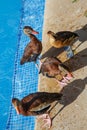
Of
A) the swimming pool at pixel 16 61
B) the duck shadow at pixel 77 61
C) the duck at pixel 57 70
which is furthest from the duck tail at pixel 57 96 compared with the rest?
the swimming pool at pixel 16 61

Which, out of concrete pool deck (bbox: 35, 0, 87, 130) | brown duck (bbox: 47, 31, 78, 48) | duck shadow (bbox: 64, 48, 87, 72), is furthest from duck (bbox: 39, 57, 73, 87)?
brown duck (bbox: 47, 31, 78, 48)

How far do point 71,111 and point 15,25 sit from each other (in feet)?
16.4

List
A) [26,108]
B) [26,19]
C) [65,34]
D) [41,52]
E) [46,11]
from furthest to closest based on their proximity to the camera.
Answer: [26,19] < [46,11] < [41,52] < [65,34] < [26,108]

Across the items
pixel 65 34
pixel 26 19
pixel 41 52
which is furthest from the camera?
pixel 26 19

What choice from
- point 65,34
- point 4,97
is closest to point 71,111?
point 65,34

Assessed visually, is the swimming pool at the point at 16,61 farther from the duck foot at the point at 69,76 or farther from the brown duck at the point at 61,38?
the brown duck at the point at 61,38

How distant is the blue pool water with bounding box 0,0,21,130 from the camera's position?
10885 millimetres

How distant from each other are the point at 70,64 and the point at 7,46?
3233 mm

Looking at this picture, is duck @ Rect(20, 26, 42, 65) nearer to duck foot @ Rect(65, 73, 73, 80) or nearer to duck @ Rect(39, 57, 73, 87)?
duck @ Rect(39, 57, 73, 87)

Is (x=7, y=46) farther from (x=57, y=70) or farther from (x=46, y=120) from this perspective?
(x=46, y=120)

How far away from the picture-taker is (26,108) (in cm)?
841

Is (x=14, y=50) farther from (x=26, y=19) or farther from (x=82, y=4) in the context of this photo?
(x=82, y=4)

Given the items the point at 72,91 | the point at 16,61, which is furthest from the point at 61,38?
the point at 16,61

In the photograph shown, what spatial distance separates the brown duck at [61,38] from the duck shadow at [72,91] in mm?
1029
